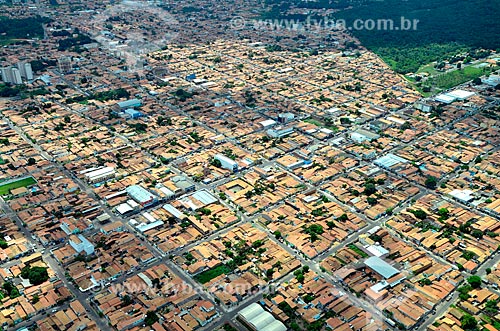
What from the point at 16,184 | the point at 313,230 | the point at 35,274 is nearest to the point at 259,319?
the point at 313,230

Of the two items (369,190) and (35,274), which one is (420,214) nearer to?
(369,190)

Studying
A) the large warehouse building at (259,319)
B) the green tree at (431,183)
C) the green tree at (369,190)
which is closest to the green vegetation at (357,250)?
the green tree at (369,190)

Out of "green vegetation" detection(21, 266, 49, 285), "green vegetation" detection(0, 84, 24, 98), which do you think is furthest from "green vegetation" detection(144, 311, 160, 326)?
"green vegetation" detection(0, 84, 24, 98)

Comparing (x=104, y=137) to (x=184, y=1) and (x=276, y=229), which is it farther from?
(x=184, y=1)

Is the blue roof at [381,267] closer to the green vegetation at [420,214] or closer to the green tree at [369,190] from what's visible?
the green vegetation at [420,214]

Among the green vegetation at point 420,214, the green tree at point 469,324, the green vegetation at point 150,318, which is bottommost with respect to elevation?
the green tree at point 469,324
